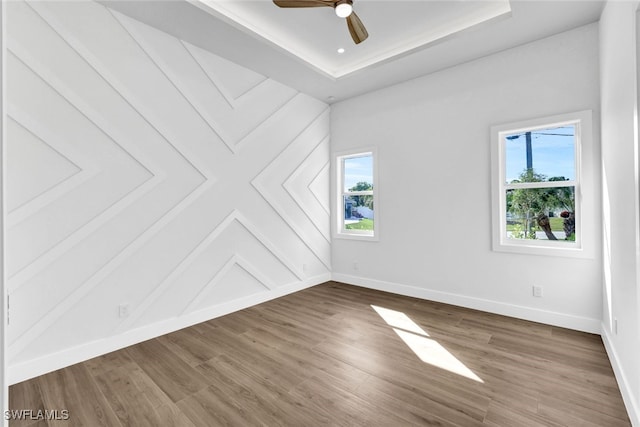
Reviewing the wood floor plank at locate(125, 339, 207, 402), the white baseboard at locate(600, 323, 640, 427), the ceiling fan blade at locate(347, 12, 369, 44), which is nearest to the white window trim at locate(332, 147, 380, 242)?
the ceiling fan blade at locate(347, 12, 369, 44)

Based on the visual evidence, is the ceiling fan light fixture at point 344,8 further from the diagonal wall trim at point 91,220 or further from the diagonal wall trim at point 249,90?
the diagonal wall trim at point 91,220

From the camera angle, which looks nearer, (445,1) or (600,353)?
(600,353)

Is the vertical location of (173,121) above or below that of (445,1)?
below

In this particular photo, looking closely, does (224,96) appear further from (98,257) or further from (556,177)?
(556,177)

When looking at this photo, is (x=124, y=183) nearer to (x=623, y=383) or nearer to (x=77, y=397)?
(x=77, y=397)

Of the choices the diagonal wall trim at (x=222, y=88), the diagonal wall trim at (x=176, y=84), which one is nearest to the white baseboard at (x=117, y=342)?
the diagonal wall trim at (x=176, y=84)

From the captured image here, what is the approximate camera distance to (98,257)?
252cm

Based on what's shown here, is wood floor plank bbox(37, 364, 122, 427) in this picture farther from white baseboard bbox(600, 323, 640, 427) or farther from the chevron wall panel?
white baseboard bbox(600, 323, 640, 427)

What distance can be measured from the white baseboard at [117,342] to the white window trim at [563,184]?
2.97m

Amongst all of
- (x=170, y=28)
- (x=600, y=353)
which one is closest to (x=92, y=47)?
(x=170, y=28)

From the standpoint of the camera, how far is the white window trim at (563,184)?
2.80 meters

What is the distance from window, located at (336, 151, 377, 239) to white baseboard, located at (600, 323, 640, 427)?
269 centimetres

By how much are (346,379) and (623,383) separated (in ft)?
5.90

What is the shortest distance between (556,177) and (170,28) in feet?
13.8
